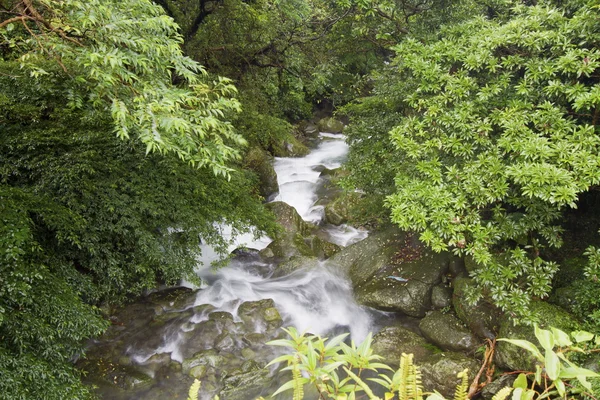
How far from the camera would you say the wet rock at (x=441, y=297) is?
6215 millimetres

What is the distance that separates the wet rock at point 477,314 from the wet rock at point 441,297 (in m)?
0.22

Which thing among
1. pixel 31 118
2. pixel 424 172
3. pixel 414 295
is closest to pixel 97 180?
pixel 31 118

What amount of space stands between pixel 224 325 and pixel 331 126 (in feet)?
41.7

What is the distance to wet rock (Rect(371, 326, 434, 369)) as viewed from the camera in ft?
18.6

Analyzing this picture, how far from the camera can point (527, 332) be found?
491cm

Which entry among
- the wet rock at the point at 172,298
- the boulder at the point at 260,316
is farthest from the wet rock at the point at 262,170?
the boulder at the point at 260,316

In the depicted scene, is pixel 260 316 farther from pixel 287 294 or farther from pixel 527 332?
pixel 527 332

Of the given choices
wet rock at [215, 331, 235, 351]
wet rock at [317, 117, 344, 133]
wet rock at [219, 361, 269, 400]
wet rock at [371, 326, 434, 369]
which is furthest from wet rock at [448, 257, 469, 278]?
wet rock at [317, 117, 344, 133]

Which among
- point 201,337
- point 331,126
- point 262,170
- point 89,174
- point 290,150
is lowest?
point 201,337

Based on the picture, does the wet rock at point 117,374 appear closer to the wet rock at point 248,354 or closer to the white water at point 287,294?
the white water at point 287,294

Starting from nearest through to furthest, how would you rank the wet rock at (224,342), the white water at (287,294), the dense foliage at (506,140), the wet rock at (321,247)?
the dense foliage at (506,140) → the wet rock at (224,342) → the white water at (287,294) → the wet rock at (321,247)

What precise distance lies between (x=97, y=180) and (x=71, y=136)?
2.22ft

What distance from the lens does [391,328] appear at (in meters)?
6.19

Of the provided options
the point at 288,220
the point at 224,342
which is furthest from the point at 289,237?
the point at 224,342
